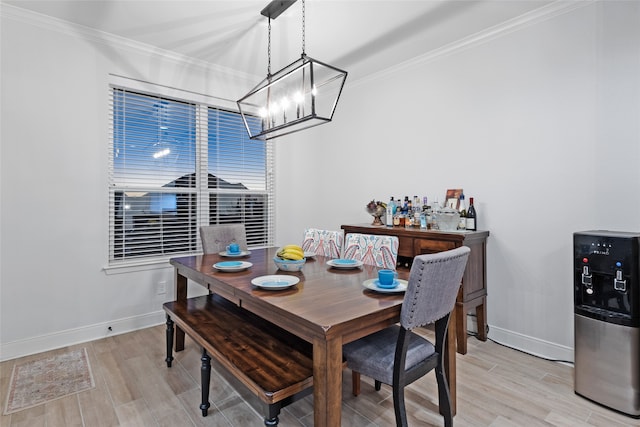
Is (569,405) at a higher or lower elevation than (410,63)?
lower

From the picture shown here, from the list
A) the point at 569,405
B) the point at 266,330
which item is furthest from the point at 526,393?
the point at 266,330

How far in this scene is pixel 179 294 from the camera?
8.69ft

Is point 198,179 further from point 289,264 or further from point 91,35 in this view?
point 289,264

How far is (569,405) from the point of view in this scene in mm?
1950

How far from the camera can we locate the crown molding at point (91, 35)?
8.52 ft

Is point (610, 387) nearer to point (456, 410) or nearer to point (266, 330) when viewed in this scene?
point (456, 410)

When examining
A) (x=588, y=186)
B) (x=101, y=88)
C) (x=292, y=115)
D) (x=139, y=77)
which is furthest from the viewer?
(x=292, y=115)

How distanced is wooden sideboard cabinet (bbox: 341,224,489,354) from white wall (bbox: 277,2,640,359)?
0.13 m

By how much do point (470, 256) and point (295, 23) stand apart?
98.1 inches

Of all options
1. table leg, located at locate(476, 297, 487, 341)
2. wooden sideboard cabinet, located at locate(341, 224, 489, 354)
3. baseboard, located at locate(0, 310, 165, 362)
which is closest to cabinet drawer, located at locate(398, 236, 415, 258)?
wooden sideboard cabinet, located at locate(341, 224, 489, 354)

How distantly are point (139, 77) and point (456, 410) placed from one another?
3916 mm

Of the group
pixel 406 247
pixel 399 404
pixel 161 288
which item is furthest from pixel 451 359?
pixel 161 288

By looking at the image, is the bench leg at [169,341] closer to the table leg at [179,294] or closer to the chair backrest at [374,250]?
the table leg at [179,294]

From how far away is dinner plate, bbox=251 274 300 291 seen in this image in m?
1.67
